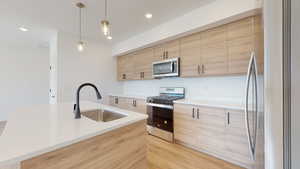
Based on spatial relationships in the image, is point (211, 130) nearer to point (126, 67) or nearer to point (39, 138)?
point (39, 138)

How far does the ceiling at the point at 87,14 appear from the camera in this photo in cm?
238

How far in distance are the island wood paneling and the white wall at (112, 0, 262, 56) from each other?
1774 millimetres

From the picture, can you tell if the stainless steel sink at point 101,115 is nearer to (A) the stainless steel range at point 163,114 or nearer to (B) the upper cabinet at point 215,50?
(A) the stainless steel range at point 163,114

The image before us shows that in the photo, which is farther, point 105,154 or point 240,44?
point 240,44

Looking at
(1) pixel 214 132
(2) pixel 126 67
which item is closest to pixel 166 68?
(1) pixel 214 132

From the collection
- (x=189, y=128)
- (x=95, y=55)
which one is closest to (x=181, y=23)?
(x=189, y=128)

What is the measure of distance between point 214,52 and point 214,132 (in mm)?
1358

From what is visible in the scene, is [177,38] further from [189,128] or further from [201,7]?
[189,128]

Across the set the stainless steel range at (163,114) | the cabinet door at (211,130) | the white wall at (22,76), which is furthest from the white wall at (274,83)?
the white wall at (22,76)

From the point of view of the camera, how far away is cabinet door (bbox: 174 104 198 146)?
101 inches

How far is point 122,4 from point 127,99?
249 centimetres

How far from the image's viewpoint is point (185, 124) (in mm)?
2701

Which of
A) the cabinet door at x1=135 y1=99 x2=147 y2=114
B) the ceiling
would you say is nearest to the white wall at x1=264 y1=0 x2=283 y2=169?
the ceiling

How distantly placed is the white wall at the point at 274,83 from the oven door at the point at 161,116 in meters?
2.35
